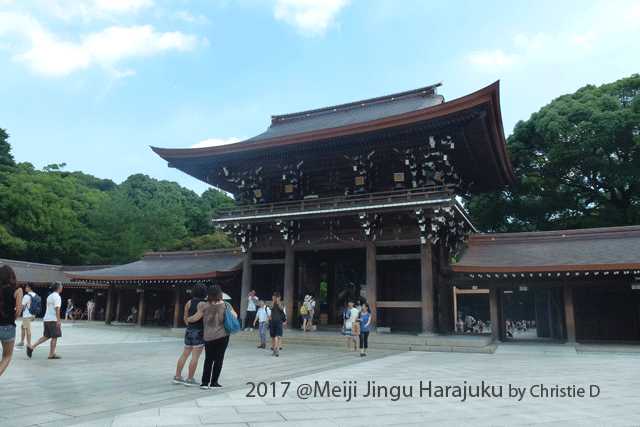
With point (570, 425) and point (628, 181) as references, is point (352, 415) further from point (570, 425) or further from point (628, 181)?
point (628, 181)

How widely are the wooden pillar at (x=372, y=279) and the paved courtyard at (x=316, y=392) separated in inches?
223

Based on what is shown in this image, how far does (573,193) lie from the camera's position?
3200cm

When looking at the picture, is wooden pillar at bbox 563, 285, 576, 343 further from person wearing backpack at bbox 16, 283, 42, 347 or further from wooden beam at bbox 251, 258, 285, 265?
person wearing backpack at bbox 16, 283, 42, 347

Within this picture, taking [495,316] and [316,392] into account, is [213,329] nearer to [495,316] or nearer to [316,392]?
[316,392]

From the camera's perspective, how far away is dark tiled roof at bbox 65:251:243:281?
80.3ft

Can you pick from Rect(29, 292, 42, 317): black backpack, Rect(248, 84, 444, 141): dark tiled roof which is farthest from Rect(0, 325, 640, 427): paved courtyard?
Rect(248, 84, 444, 141): dark tiled roof

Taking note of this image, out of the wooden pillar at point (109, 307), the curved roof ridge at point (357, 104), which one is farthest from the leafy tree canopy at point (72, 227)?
the curved roof ridge at point (357, 104)

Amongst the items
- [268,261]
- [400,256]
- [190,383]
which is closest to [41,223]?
[268,261]

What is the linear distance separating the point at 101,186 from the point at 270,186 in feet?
210

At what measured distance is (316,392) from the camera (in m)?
7.00

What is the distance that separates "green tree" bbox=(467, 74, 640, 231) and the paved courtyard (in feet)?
71.9

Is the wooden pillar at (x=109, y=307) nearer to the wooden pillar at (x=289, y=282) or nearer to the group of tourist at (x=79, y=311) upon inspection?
the group of tourist at (x=79, y=311)

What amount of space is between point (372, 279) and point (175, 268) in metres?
14.7

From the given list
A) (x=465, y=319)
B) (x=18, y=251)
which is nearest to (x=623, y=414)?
(x=465, y=319)
